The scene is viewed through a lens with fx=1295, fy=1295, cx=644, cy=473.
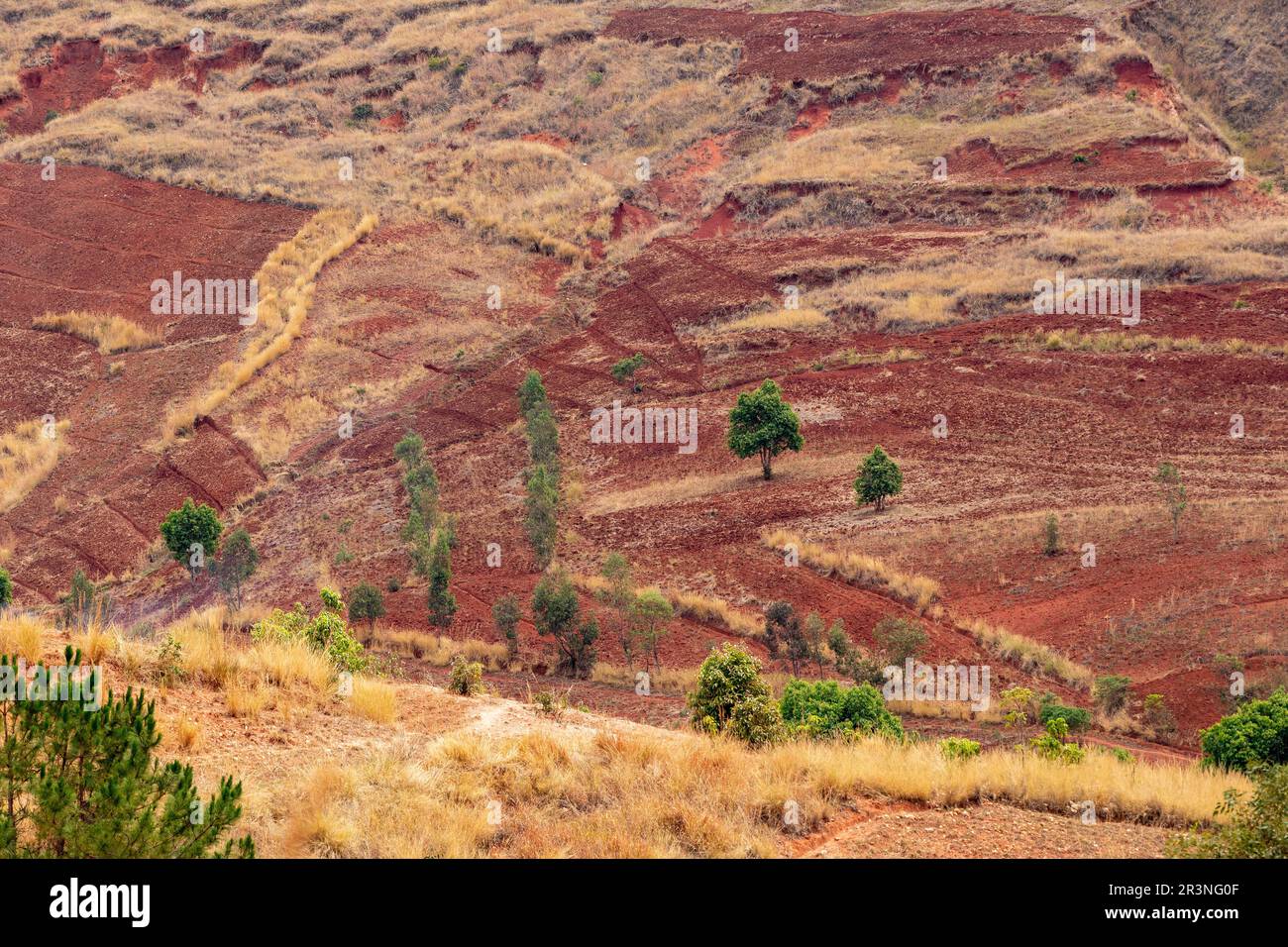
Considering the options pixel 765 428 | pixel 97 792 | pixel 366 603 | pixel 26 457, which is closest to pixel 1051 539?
pixel 765 428

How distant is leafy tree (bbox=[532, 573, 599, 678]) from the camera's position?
21.9 meters

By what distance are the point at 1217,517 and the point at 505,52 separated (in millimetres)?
44601

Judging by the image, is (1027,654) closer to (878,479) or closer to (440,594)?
(878,479)

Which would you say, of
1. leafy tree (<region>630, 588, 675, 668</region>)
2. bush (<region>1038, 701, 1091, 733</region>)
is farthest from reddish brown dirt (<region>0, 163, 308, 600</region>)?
bush (<region>1038, 701, 1091, 733</region>)

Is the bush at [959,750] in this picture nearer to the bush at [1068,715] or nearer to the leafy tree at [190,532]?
the bush at [1068,715]

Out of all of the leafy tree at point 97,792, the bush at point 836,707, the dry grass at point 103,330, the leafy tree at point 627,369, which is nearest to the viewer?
the leafy tree at point 97,792

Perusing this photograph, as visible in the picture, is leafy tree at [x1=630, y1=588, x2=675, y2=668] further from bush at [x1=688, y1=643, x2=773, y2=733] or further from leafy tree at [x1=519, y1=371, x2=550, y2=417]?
leafy tree at [x1=519, y1=371, x2=550, y2=417]

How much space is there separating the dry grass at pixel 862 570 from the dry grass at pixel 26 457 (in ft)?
67.1

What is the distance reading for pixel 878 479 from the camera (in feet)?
84.0

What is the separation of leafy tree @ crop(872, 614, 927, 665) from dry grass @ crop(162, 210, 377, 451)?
1942 centimetres

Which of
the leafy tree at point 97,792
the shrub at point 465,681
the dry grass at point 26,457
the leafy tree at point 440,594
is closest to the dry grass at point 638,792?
the leafy tree at point 97,792

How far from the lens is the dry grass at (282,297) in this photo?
3625 cm

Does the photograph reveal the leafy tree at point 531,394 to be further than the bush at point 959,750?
Yes
